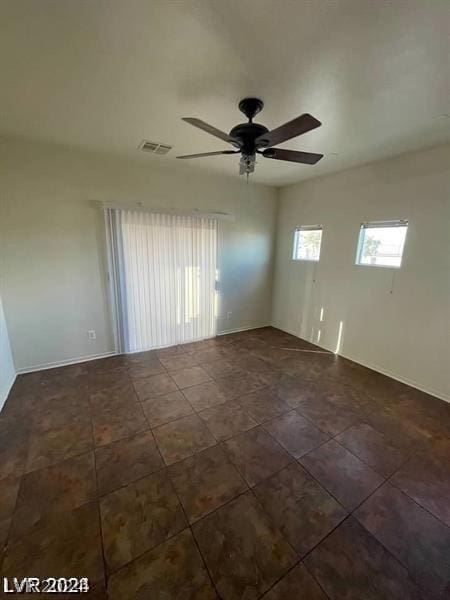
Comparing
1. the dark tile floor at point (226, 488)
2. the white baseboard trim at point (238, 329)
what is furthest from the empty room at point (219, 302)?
the white baseboard trim at point (238, 329)

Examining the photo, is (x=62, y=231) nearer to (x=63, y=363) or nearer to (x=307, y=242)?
(x=63, y=363)

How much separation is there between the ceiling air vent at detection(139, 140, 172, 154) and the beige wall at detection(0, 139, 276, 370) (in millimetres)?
289

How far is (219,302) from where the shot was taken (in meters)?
4.30

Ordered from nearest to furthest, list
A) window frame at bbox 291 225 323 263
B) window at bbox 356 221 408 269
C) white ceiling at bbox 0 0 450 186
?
Answer: white ceiling at bbox 0 0 450 186 → window at bbox 356 221 408 269 → window frame at bbox 291 225 323 263

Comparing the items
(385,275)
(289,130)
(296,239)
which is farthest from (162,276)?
(385,275)

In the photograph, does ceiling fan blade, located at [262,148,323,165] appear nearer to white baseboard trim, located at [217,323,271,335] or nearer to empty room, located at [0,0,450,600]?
empty room, located at [0,0,450,600]

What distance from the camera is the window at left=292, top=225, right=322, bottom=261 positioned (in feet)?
13.1

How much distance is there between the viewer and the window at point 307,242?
157 inches

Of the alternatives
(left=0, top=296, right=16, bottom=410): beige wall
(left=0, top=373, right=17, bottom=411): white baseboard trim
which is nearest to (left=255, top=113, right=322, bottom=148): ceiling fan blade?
(left=0, top=296, right=16, bottom=410): beige wall

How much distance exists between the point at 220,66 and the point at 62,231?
97.9 inches

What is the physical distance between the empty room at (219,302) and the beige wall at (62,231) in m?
0.03

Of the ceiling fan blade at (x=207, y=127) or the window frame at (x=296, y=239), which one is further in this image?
the window frame at (x=296, y=239)

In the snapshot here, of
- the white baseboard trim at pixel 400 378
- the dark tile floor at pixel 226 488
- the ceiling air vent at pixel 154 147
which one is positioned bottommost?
the dark tile floor at pixel 226 488

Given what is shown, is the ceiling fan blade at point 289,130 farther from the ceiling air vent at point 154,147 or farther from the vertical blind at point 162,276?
the vertical blind at point 162,276
